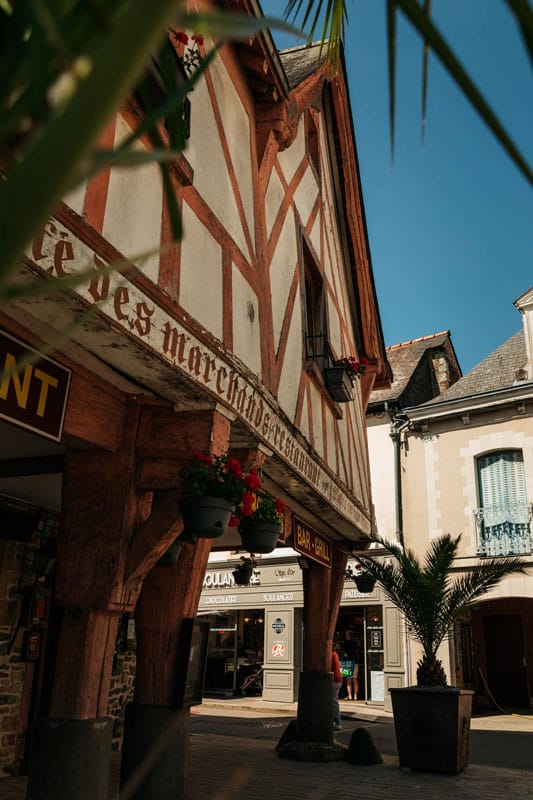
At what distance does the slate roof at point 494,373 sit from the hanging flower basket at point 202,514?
42.7ft

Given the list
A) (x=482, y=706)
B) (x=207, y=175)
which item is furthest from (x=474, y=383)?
(x=207, y=175)

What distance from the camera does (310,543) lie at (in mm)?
7688

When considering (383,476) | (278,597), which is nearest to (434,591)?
(383,476)

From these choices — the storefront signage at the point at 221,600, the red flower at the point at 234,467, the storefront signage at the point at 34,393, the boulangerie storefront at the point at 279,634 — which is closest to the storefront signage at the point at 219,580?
the boulangerie storefront at the point at 279,634

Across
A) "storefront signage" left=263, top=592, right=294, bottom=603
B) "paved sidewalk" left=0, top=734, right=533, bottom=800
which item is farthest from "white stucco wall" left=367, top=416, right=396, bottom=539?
"paved sidewalk" left=0, top=734, right=533, bottom=800

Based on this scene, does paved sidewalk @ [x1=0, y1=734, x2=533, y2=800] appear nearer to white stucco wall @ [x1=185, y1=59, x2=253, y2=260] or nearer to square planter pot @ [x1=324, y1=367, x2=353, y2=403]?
square planter pot @ [x1=324, y1=367, x2=353, y2=403]

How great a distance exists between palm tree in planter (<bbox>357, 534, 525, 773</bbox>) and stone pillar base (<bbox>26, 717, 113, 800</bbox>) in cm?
454

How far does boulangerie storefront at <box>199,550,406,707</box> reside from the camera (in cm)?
1612

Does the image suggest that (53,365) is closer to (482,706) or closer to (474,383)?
(474,383)

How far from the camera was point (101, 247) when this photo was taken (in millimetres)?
2980

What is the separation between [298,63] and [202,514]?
6550 mm

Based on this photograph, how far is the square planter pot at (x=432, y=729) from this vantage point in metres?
7.03

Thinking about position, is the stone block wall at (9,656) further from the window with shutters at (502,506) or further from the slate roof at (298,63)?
the window with shutters at (502,506)

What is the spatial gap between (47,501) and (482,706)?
1328 cm
